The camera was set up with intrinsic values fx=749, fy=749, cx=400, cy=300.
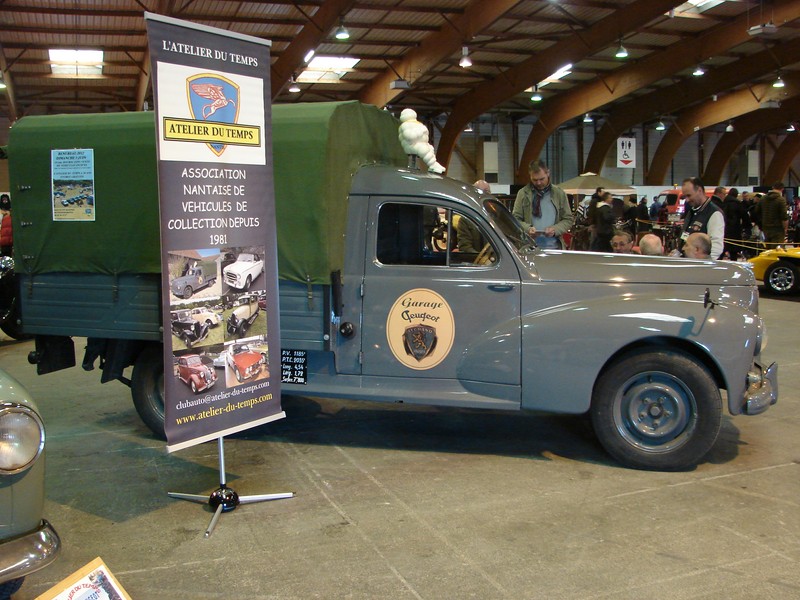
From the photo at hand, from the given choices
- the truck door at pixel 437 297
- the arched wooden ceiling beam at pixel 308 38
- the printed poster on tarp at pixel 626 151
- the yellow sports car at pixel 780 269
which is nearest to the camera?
the truck door at pixel 437 297

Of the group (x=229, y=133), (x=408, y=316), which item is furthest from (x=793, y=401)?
(x=229, y=133)

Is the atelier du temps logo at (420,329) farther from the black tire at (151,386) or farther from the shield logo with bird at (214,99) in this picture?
the black tire at (151,386)

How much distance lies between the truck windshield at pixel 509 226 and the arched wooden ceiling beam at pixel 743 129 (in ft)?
92.2

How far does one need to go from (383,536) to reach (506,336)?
1.59 m

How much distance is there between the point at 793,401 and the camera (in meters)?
6.29

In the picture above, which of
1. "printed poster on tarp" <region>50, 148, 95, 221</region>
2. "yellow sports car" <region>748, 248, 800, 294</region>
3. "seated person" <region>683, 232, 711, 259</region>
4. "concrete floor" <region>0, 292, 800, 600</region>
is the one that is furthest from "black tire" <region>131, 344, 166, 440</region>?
"yellow sports car" <region>748, 248, 800, 294</region>

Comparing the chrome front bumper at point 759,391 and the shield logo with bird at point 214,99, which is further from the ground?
the shield logo with bird at point 214,99

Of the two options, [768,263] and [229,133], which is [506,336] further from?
[768,263]

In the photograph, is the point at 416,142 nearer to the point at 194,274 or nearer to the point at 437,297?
the point at 437,297

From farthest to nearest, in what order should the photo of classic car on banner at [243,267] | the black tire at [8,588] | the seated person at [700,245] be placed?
the seated person at [700,245], the photo of classic car on banner at [243,267], the black tire at [8,588]

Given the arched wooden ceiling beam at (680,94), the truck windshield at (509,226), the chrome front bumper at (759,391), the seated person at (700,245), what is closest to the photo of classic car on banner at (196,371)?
the truck windshield at (509,226)

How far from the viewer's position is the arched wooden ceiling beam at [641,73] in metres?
19.5

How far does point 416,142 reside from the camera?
573 cm

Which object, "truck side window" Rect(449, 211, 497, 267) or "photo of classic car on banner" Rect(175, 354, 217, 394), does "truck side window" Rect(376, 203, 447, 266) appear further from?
"photo of classic car on banner" Rect(175, 354, 217, 394)
